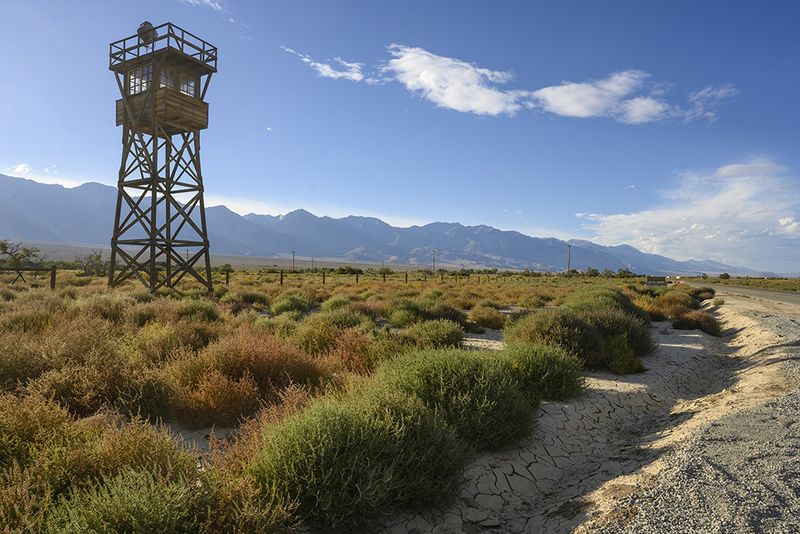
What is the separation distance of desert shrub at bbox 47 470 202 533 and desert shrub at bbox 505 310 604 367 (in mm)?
7304

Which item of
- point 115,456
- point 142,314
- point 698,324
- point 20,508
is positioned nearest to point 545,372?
point 115,456

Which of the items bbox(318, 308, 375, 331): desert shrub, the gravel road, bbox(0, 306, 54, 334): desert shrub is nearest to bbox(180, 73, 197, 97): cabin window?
bbox(0, 306, 54, 334): desert shrub

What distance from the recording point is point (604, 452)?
577cm

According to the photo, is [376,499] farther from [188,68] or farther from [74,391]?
[188,68]

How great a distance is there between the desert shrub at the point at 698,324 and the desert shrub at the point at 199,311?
15234 millimetres

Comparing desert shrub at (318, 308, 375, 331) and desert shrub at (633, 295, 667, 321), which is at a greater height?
desert shrub at (633, 295, 667, 321)

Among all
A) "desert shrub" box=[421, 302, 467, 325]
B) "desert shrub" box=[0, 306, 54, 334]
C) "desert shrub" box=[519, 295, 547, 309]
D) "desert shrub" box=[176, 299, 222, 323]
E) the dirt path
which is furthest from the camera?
"desert shrub" box=[519, 295, 547, 309]

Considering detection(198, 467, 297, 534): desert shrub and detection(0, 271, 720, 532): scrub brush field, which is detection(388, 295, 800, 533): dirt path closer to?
detection(0, 271, 720, 532): scrub brush field

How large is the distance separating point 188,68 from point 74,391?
52.8 feet

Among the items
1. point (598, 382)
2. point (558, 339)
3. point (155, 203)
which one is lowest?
point (598, 382)

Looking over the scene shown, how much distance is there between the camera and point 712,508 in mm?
3639

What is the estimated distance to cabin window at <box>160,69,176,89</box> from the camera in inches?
679

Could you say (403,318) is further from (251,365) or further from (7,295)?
(7,295)

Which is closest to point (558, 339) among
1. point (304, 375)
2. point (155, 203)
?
point (304, 375)
